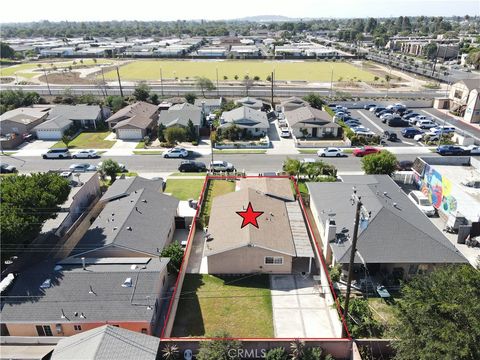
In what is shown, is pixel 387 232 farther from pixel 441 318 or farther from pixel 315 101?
pixel 315 101

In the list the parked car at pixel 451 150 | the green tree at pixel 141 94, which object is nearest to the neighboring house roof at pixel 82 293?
the parked car at pixel 451 150

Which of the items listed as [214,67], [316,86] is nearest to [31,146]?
[316,86]

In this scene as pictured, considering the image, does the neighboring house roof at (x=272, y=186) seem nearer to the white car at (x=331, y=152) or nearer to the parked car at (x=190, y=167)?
the parked car at (x=190, y=167)

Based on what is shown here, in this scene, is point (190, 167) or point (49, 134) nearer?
point (190, 167)

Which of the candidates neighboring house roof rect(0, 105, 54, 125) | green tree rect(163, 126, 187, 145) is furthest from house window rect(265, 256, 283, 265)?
neighboring house roof rect(0, 105, 54, 125)

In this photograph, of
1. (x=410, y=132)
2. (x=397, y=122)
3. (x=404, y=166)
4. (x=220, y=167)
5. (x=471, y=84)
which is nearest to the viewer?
(x=404, y=166)

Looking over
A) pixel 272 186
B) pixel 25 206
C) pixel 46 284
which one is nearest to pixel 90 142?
pixel 25 206
